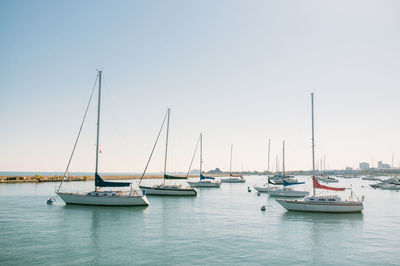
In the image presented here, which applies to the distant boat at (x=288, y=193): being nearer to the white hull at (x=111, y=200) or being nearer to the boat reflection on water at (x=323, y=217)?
the boat reflection on water at (x=323, y=217)

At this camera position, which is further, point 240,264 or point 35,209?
point 35,209

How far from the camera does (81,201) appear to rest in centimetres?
3794

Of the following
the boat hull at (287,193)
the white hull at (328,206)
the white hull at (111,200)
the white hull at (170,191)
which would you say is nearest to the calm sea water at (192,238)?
the white hull at (328,206)

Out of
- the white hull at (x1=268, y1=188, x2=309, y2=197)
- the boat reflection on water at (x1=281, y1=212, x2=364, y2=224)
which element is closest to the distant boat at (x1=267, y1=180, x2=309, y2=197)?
the white hull at (x1=268, y1=188, x2=309, y2=197)

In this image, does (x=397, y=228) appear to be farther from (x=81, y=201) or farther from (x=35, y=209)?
(x=35, y=209)

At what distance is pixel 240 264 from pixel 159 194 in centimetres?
3954

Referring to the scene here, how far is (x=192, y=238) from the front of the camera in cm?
2209

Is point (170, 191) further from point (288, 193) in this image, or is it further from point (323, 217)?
point (323, 217)

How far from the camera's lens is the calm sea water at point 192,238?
56.3ft

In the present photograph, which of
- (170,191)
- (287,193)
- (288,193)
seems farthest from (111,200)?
(288,193)

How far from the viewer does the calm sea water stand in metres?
17.2

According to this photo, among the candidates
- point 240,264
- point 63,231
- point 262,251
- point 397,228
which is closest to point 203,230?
point 262,251

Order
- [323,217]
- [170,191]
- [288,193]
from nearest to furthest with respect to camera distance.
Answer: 1. [323,217]
2. [170,191]
3. [288,193]

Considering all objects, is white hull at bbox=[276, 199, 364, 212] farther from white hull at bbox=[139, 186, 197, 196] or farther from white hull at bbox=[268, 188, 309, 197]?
white hull at bbox=[139, 186, 197, 196]
